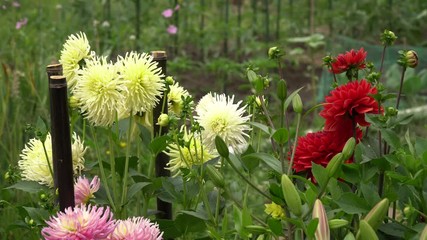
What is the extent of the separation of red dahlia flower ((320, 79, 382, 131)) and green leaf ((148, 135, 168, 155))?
1.07ft

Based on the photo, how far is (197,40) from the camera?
5.65 metres

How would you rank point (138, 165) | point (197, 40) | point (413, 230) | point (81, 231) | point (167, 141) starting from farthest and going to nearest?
1. point (197, 40)
2. point (138, 165)
3. point (167, 141)
4. point (413, 230)
5. point (81, 231)

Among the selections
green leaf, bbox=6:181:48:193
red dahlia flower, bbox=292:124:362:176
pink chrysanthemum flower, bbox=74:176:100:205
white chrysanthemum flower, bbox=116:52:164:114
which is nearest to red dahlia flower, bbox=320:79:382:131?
red dahlia flower, bbox=292:124:362:176

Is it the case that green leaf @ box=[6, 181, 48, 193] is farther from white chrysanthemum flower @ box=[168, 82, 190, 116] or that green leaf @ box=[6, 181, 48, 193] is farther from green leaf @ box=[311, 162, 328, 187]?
green leaf @ box=[311, 162, 328, 187]

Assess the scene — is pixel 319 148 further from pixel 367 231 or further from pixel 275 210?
pixel 367 231

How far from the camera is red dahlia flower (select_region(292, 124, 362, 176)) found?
1.75m

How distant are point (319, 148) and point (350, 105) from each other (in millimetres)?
107

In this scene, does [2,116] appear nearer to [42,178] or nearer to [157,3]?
[42,178]

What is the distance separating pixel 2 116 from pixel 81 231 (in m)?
1.57

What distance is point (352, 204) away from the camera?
1616 millimetres

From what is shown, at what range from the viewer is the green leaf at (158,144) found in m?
1.78

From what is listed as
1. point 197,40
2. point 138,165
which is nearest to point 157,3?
point 197,40

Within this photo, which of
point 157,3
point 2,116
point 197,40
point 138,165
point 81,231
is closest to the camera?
point 81,231

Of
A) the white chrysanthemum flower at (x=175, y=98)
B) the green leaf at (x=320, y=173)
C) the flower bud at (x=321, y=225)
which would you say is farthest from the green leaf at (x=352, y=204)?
the white chrysanthemum flower at (x=175, y=98)
